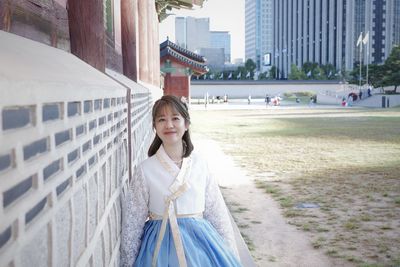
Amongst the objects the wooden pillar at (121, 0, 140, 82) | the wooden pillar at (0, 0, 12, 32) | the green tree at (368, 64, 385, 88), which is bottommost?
the wooden pillar at (0, 0, 12, 32)

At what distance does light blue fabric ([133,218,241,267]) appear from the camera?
2.11 meters

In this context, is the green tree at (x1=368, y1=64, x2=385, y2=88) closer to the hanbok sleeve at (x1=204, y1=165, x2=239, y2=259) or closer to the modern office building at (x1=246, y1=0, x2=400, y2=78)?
the modern office building at (x1=246, y1=0, x2=400, y2=78)

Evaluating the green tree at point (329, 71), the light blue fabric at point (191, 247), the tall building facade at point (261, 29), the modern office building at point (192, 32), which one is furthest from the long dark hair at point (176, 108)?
the modern office building at point (192, 32)

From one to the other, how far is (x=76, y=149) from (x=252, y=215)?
4727 millimetres

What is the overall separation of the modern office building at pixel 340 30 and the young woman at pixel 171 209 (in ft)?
262

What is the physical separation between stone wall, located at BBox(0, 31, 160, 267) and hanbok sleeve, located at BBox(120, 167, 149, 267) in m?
0.09

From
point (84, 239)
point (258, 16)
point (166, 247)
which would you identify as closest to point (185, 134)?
point (166, 247)

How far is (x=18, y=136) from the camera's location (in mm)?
852

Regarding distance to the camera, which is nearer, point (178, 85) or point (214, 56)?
point (178, 85)

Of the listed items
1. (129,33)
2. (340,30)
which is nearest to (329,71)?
(340,30)

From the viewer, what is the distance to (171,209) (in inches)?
87.3

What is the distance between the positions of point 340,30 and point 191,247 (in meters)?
90.5

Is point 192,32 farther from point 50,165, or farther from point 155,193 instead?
point 50,165

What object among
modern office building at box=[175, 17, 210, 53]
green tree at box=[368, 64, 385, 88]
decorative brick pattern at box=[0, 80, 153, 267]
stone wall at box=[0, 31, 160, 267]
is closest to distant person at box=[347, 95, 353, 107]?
green tree at box=[368, 64, 385, 88]
